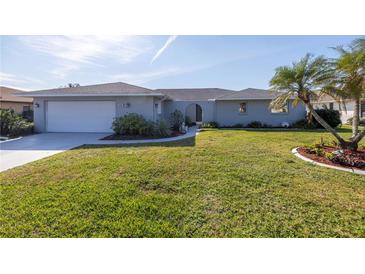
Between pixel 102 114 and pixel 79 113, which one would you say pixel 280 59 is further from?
pixel 79 113

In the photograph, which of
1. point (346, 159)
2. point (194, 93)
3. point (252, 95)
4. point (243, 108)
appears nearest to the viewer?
point (346, 159)

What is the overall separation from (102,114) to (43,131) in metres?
4.59

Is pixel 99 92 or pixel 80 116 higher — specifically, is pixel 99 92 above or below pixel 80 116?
above

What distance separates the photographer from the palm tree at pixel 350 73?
798 centimetres

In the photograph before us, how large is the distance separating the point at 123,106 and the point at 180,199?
495 inches

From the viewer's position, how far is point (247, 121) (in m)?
21.5

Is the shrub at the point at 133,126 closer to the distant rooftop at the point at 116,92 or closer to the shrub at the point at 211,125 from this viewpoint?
the distant rooftop at the point at 116,92

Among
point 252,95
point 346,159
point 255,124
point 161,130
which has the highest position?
point 252,95

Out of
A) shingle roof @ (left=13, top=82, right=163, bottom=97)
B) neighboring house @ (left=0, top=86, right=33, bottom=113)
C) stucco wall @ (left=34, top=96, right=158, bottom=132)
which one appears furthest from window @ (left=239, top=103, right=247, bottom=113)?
neighboring house @ (left=0, top=86, right=33, bottom=113)

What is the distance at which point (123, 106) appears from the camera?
Result: 1598 centimetres

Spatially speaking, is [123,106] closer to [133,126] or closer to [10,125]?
[133,126]

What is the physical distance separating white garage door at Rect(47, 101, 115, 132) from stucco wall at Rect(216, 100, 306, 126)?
10.6 m

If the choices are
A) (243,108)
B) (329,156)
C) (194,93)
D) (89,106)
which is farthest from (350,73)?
(194,93)

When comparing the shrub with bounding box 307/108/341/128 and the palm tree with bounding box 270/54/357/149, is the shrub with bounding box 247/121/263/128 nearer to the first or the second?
the shrub with bounding box 307/108/341/128
